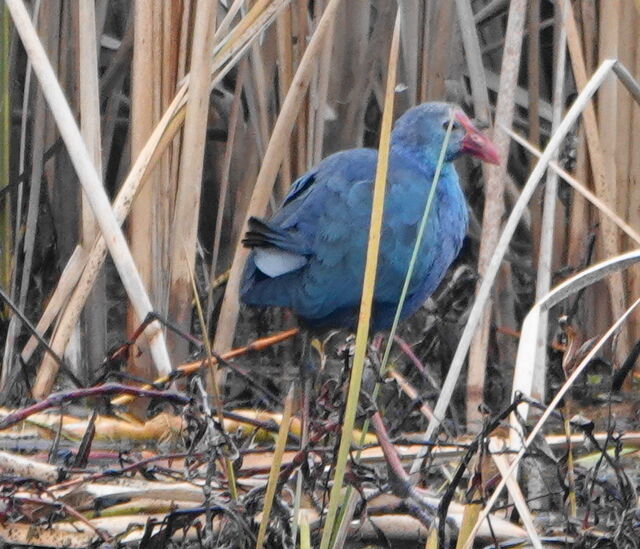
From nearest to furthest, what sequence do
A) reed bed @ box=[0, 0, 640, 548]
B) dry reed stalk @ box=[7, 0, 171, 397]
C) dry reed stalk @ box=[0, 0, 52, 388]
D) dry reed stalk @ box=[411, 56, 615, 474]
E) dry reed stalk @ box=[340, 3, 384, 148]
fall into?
reed bed @ box=[0, 0, 640, 548], dry reed stalk @ box=[411, 56, 615, 474], dry reed stalk @ box=[7, 0, 171, 397], dry reed stalk @ box=[0, 0, 52, 388], dry reed stalk @ box=[340, 3, 384, 148]

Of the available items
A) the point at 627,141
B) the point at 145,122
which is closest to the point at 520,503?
the point at 145,122

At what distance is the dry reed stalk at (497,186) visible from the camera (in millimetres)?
2258

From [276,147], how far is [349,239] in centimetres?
23

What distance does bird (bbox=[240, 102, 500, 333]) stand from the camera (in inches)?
87.7

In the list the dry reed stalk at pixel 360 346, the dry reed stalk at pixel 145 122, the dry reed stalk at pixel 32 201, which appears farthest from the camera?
Result: the dry reed stalk at pixel 32 201

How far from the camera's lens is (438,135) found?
2.44 metres

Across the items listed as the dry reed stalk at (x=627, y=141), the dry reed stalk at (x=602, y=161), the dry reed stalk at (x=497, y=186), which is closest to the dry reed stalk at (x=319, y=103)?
the dry reed stalk at (x=497, y=186)

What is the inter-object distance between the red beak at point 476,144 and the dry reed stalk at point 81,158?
2.24 ft

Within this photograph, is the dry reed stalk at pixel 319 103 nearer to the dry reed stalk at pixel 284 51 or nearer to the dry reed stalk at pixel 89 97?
the dry reed stalk at pixel 284 51

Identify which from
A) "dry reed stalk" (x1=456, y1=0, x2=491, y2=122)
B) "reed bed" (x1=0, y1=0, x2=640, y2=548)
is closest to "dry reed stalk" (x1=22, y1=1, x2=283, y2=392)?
"reed bed" (x1=0, y1=0, x2=640, y2=548)

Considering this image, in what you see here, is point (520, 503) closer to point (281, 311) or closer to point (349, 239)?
point (349, 239)

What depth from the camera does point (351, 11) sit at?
8.94ft

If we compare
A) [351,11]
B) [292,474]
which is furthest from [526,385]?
[351,11]

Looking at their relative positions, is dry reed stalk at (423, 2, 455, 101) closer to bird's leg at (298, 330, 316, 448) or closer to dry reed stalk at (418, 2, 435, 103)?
dry reed stalk at (418, 2, 435, 103)
